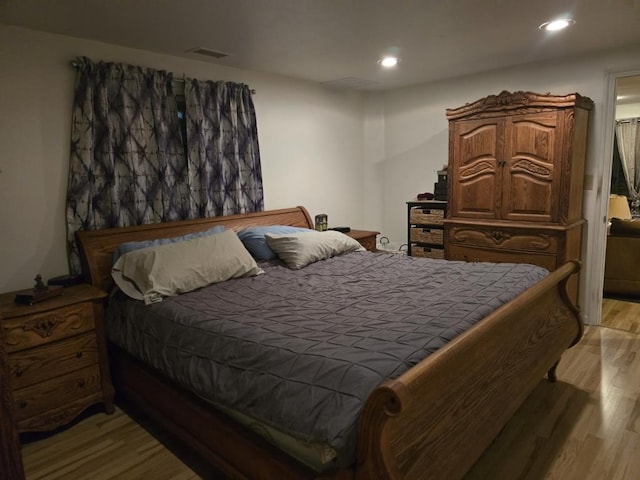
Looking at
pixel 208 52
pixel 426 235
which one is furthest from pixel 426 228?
pixel 208 52

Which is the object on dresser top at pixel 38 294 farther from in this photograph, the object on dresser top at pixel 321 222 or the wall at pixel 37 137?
the object on dresser top at pixel 321 222

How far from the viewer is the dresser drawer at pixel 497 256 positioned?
356 cm

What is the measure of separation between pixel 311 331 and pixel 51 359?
5.14 feet

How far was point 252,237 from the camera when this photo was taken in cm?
343

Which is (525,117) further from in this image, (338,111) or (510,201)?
(338,111)

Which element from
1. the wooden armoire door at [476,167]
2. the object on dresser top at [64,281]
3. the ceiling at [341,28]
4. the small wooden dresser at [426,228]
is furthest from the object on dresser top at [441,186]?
the object on dresser top at [64,281]

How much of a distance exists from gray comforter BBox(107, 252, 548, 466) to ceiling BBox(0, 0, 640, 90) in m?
1.57

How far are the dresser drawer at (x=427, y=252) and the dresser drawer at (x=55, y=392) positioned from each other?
3041mm

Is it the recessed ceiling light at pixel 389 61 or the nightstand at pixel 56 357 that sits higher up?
the recessed ceiling light at pixel 389 61

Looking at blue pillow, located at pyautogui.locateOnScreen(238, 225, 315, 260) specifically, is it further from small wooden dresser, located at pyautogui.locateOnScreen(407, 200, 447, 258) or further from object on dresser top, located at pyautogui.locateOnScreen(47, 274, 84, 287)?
small wooden dresser, located at pyautogui.locateOnScreen(407, 200, 447, 258)

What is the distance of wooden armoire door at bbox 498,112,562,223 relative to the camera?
347 centimetres

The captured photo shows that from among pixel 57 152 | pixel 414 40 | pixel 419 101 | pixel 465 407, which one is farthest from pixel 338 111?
pixel 465 407

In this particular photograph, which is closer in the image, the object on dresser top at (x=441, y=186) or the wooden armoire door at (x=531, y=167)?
the wooden armoire door at (x=531, y=167)

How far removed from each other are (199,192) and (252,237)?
1.91 ft
